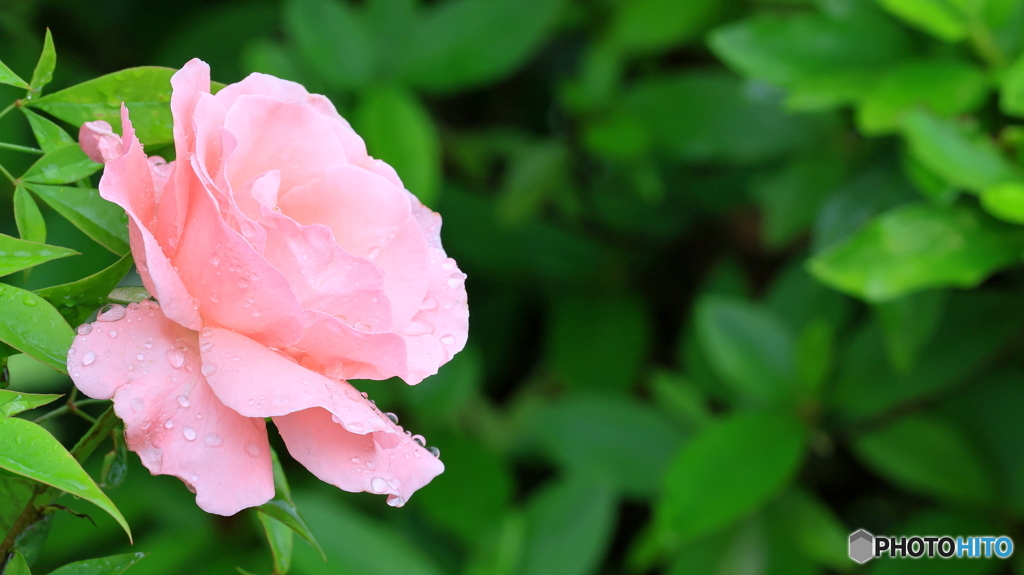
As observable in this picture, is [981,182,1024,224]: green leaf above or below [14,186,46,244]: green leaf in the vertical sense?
Result: below

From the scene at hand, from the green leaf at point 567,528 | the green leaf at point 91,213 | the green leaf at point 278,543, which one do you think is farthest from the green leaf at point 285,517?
the green leaf at point 567,528

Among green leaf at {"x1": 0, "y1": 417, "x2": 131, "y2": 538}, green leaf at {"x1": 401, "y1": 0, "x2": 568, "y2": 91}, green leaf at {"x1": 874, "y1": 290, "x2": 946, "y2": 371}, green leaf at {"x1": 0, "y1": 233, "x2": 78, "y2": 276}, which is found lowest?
green leaf at {"x1": 874, "y1": 290, "x2": 946, "y2": 371}

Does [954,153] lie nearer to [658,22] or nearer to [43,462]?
[658,22]

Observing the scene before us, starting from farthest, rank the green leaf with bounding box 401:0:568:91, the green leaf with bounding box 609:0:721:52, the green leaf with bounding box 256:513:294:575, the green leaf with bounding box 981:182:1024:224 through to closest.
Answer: the green leaf with bounding box 609:0:721:52 → the green leaf with bounding box 401:0:568:91 → the green leaf with bounding box 981:182:1024:224 → the green leaf with bounding box 256:513:294:575

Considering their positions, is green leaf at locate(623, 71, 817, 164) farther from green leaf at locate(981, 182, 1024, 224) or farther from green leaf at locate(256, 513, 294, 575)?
green leaf at locate(256, 513, 294, 575)

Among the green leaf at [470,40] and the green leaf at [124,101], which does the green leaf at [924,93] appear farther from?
the green leaf at [124,101]

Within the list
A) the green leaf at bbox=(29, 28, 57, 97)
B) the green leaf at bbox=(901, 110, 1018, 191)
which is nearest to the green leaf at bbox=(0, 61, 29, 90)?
the green leaf at bbox=(29, 28, 57, 97)

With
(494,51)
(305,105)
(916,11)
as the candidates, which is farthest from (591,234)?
(305,105)
